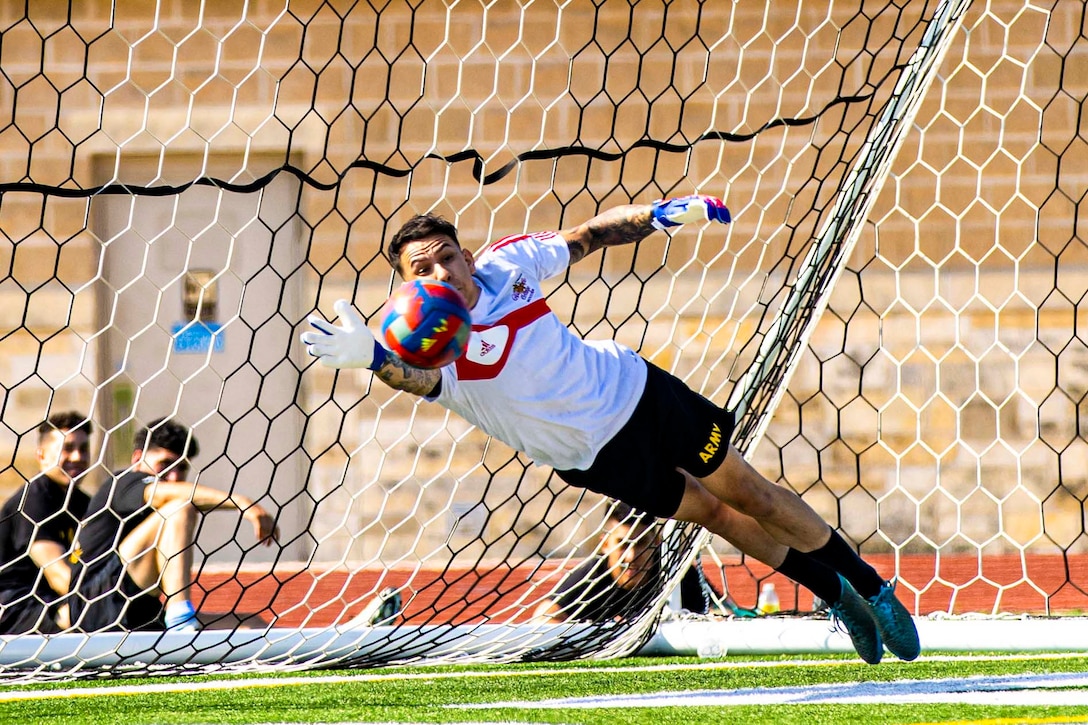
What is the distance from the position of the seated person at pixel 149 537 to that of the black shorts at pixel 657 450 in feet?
4.76

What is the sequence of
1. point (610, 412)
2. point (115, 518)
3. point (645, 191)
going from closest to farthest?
point (610, 412)
point (115, 518)
point (645, 191)

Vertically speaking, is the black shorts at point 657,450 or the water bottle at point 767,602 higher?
the black shorts at point 657,450

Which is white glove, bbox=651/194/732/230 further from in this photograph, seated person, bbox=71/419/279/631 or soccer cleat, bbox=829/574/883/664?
seated person, bbox=71/419/279/631

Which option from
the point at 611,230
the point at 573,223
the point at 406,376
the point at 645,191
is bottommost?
the point at 406,376

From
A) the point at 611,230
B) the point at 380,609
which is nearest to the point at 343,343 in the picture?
the point at 611,230

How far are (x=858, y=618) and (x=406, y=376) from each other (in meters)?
1.43

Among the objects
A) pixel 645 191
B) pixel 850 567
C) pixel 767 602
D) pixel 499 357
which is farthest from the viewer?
pixel 645 191

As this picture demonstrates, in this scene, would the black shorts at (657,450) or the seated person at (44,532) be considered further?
the seated person at (44,532)

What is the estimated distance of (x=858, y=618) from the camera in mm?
3604

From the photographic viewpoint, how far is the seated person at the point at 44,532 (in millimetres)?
4859

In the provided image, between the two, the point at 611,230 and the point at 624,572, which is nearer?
the point at 611,230

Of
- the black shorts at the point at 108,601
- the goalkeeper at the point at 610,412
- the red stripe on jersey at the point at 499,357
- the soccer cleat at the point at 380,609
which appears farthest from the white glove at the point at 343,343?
the black shorts at the point at 108,601

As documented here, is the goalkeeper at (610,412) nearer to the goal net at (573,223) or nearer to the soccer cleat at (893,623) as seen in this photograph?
the soccer cleat at (893,623)

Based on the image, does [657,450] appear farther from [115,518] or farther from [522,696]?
[115,518]
